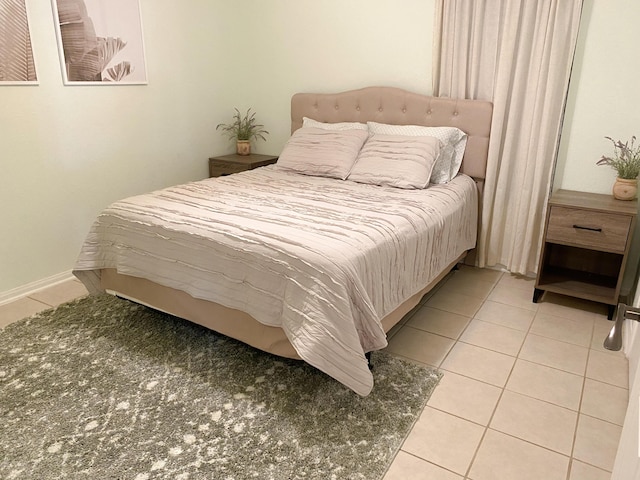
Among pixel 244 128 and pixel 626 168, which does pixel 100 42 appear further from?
pixel 626 168

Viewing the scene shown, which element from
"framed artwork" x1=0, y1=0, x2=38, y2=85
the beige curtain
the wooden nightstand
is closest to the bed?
the beige curtain

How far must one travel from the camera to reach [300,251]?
1.89 m

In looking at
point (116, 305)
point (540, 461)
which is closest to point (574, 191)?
point (540, 461)

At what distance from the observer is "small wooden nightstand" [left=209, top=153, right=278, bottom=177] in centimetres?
392

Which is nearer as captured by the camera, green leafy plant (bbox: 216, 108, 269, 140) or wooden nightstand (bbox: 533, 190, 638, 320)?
wooden nightstand (bbox: 533, 190, 638, 320)

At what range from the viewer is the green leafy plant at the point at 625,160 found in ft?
9.04

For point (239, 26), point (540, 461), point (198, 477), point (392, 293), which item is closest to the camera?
point (198, 477)

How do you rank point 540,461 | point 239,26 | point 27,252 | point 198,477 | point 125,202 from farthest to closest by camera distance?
point 239,26 < point 27,252 < point 125,202 < point 540,461 < point 198,477

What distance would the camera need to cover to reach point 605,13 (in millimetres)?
2729

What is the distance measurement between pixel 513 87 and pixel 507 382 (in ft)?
6.21

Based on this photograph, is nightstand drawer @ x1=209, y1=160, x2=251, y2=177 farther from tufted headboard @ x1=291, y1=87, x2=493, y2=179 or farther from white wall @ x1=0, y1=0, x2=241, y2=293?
tufted headboard @ x1=291, y1=87, x2=493, y2=179

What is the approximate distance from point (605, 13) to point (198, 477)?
317cm

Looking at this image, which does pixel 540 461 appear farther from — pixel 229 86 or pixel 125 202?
pixel 229 86

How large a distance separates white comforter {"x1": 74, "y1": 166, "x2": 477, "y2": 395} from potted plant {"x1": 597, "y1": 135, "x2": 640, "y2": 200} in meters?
0.89
